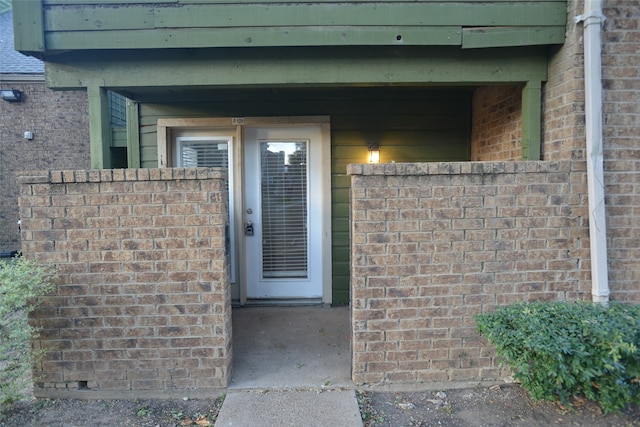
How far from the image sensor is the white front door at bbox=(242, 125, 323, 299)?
464 centimetres

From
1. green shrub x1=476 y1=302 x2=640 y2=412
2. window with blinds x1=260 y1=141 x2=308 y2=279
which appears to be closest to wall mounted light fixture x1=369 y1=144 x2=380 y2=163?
window with blinds x1=260 y1=141 x2=308 y2=279

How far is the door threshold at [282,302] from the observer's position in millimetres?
4660

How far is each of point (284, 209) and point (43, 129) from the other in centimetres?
642

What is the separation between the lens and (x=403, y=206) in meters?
2.76

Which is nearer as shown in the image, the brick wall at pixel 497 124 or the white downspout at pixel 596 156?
the white downspout at pixel 596 156

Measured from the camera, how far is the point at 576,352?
2180 millimetres

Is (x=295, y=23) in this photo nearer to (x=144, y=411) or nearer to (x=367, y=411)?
(x=367, y=411)

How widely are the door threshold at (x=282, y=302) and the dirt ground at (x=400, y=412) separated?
1.95m

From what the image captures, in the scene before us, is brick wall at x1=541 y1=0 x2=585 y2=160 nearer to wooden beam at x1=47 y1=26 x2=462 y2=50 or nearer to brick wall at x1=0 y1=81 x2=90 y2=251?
wooden beam at x1=47 y1=26 x2=462 y2=50

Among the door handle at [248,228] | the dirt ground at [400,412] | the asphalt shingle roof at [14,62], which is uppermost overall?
the asphalt shingle roof at [14,62]

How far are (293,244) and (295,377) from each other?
1.99 meters

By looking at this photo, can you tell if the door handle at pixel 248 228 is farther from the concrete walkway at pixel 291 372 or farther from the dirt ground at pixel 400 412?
the dirt ground at pixel 400 412

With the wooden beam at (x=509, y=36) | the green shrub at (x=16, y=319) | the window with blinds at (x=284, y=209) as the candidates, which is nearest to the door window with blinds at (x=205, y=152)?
the window with blinds at (x=284, y=209)

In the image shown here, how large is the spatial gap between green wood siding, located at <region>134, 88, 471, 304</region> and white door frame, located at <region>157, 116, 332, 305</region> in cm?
8
